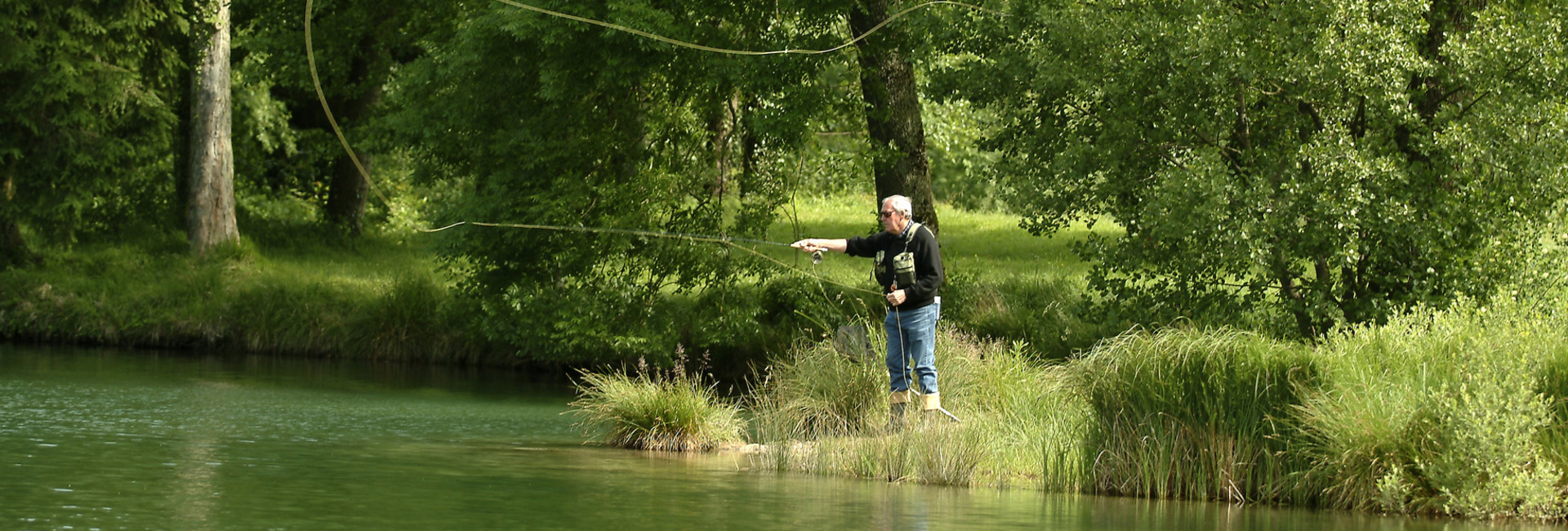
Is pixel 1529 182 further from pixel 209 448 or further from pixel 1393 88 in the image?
pixel 209 448

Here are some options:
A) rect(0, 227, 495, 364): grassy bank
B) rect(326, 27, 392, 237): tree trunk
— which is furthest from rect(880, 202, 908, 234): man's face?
rect(326, 27, 392, 237): tree trunk

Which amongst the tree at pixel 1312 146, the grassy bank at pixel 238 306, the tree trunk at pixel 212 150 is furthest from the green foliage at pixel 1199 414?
the tree trunk at pixel 212 150

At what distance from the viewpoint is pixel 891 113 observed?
59.7 ft

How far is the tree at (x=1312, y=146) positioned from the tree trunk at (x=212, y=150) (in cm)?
1479

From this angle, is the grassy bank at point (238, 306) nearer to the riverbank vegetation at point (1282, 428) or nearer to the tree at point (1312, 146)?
the tree at point (1312, 146)

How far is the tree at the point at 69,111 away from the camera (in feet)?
76.7

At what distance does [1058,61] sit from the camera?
14.4m

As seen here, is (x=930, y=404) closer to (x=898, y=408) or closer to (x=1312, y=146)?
(x=898, y=408)

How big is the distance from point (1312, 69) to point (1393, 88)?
2.25ft

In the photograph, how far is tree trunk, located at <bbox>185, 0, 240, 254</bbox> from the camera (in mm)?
24734

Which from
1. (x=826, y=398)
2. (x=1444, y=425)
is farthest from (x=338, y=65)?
(x=1444, y=425)

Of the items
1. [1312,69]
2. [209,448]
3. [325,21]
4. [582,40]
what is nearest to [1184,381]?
[1312,69]

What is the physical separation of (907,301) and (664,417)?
2.26 m

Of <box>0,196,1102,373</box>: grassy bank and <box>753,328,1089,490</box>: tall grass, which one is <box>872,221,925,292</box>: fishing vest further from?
<box>0,196,1102,373</box>: grassy bank
